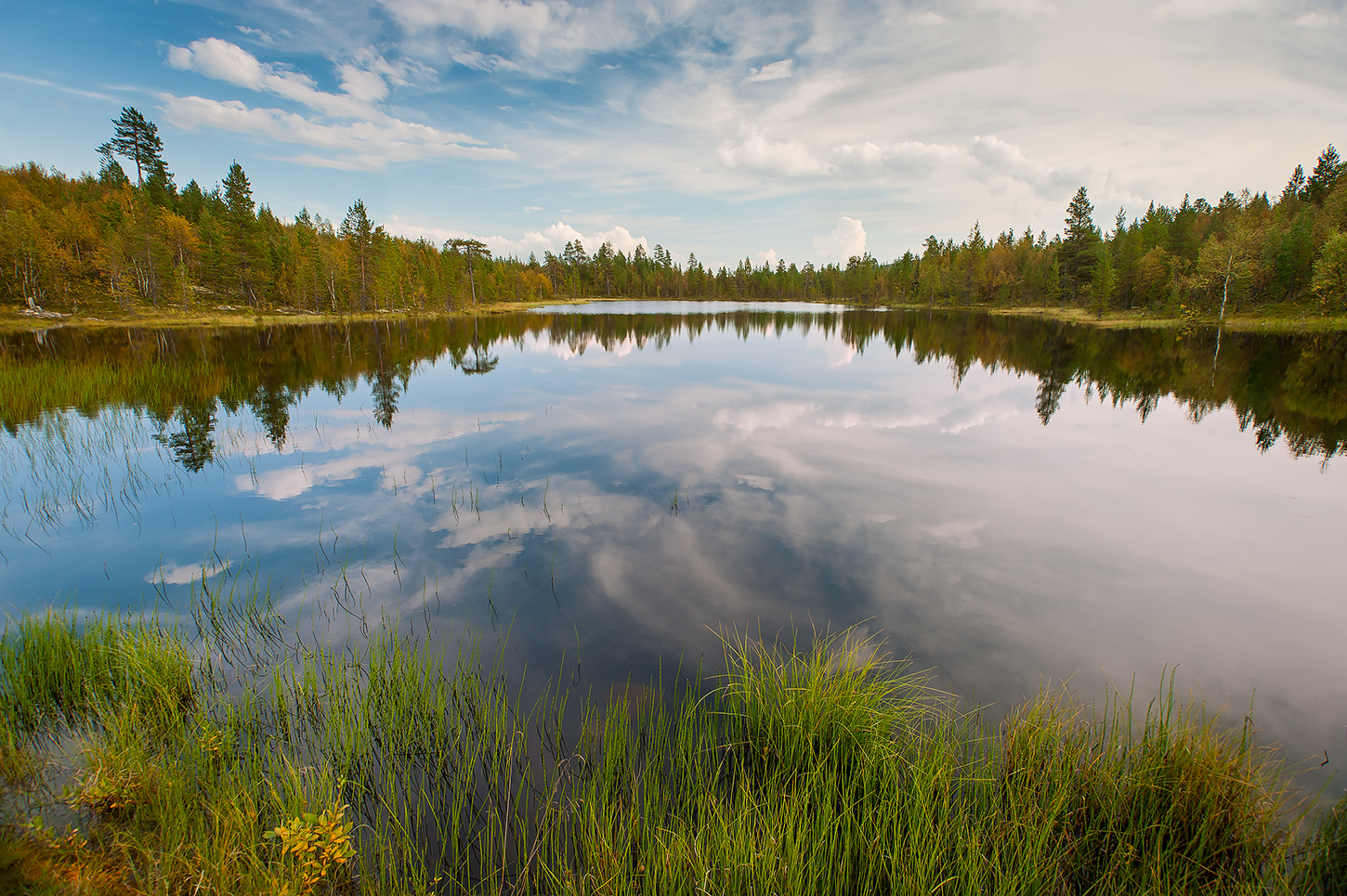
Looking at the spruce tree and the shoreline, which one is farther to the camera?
the spruce tree

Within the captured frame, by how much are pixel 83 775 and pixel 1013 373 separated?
4054cm

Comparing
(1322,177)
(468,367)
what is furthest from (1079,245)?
(468,367)

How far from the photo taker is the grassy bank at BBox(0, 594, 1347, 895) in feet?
12.7

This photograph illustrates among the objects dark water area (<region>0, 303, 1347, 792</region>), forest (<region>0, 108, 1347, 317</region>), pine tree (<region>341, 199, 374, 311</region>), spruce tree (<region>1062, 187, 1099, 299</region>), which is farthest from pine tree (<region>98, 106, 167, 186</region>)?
spruce tree (<region>1062, 187, 1099, 299</region>)

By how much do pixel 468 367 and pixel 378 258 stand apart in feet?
189

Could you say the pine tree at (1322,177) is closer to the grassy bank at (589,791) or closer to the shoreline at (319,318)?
the shoreline at (319,318)

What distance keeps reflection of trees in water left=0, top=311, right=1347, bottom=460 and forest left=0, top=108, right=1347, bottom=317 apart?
58.9 feet

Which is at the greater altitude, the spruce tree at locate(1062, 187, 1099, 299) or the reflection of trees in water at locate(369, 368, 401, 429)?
the spruce tree at locate(1062, 187, 1099, 299)

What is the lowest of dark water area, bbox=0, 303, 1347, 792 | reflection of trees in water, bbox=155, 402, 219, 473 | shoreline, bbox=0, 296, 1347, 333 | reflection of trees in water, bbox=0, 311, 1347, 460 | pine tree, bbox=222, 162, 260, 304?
dark water area, bbox=0, 303, 1347, 792

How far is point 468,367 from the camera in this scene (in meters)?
36.7

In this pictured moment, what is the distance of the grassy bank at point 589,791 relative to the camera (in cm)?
388

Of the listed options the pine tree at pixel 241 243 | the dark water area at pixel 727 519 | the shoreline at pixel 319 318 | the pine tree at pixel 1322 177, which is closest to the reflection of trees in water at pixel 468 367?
the dark water area at pixel 727 519

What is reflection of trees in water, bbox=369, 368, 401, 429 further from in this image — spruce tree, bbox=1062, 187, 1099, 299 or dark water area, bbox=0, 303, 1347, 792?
spruce tree, bbox=1062, 187, 1099, 299

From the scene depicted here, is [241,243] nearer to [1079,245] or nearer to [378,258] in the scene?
[378,258]
